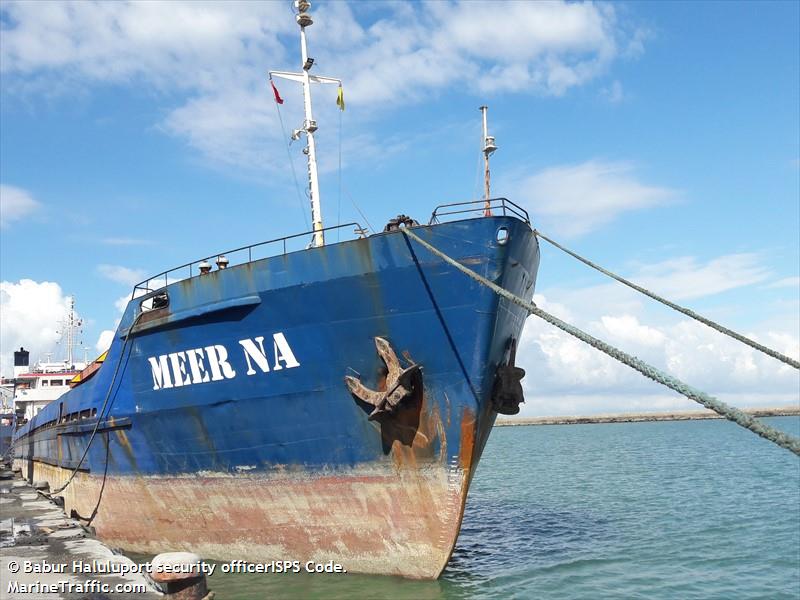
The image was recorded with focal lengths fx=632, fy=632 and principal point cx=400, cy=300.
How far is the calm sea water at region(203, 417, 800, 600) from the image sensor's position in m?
10.4

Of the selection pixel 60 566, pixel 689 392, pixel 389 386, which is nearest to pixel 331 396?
pixel 389 386

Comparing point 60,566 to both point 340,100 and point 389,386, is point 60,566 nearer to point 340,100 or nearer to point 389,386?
point 389,386

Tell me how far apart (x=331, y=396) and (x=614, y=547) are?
755cm

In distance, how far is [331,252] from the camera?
10203 mm

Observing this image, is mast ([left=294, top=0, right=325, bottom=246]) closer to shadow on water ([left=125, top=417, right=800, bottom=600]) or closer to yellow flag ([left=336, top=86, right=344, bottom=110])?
yellow flag ([left=336, top=86, right=344, bottom=110])

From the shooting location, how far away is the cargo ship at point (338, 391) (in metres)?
9.66

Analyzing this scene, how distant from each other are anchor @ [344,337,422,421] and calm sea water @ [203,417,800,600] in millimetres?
2862

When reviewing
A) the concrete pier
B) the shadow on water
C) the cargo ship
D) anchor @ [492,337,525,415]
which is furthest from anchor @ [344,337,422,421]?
the concrete pier

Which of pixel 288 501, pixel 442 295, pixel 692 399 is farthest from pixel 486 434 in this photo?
pixel 692 399

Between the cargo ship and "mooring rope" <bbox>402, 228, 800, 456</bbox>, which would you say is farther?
the cargo ship

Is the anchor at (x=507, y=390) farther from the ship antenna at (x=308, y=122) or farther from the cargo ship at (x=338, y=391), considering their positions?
the ship antenna at (x=308, y=122)

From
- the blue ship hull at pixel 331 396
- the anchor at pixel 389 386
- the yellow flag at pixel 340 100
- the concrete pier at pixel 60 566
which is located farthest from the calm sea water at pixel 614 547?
the yellow flag at pixel 340 100

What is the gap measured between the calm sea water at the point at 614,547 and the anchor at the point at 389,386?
2862mm

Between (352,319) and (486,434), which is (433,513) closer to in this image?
(486,434)
